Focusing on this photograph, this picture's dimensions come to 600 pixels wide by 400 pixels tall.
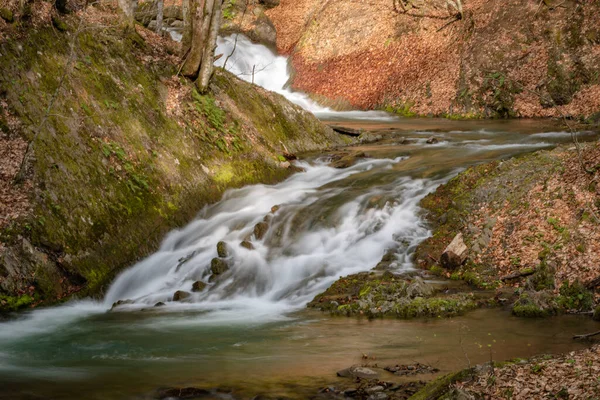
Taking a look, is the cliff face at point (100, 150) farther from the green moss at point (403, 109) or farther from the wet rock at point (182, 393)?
the green moss at point (403, 109)

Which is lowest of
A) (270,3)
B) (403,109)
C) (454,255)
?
(454,255)

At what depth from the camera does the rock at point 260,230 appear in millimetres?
11906

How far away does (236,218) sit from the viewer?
12555mm

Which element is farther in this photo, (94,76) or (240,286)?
(94,76)

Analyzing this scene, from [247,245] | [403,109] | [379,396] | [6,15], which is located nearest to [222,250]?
[247,245]

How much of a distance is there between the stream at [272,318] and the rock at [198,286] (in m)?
0.12

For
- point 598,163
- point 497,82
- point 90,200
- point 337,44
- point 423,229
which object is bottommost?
point 423,229

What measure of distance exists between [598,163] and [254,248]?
6.01 metres

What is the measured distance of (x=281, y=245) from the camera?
37.9ft

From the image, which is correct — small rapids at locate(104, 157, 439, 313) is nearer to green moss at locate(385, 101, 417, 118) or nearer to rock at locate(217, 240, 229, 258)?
rock at locate(217, 240, 229, 258)

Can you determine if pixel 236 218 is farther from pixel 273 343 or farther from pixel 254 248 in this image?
pixel 273 343

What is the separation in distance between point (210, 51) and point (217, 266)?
5581mm

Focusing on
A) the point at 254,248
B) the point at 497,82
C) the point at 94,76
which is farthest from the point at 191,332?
the point at 497,82

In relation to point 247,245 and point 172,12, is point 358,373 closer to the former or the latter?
point 247,245
